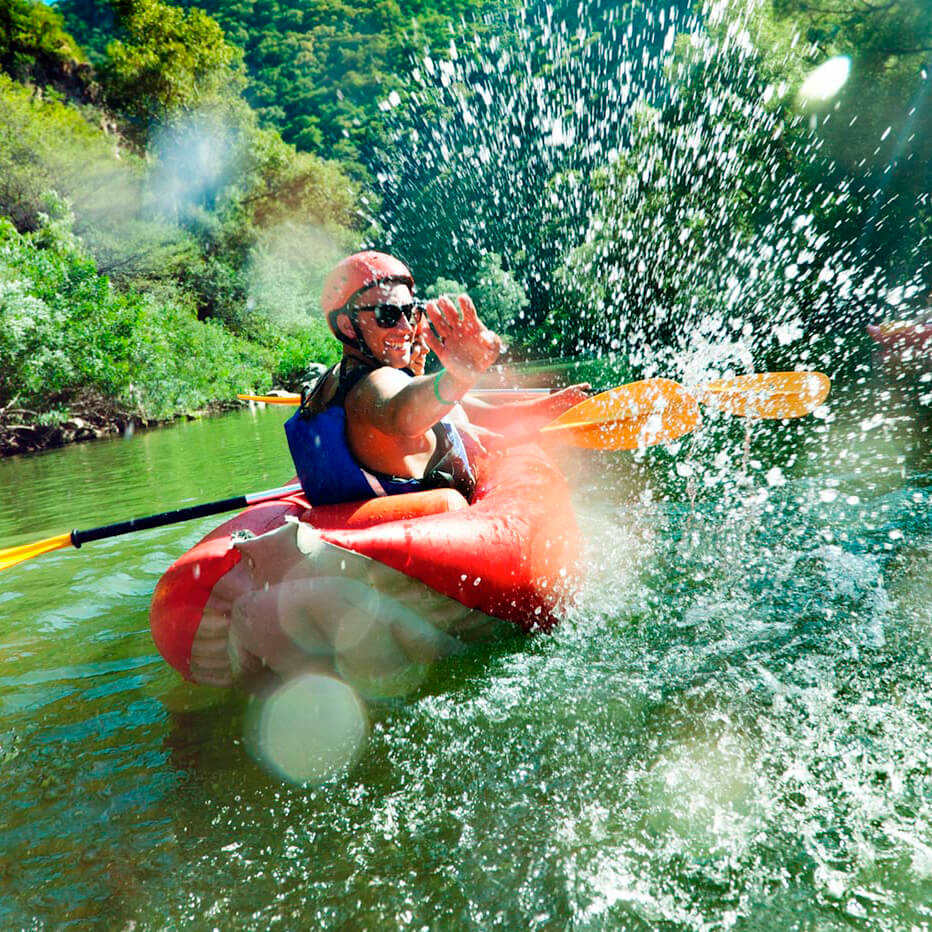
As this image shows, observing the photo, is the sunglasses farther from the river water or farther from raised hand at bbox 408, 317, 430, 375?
the river water

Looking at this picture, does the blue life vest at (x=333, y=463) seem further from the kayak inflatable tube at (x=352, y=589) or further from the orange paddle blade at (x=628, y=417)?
the orange paddle blade at (x=628, y=417)

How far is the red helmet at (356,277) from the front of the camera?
2750 mm

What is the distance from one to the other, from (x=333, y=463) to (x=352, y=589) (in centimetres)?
63

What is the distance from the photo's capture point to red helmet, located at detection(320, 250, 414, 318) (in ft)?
Answer: 9.02

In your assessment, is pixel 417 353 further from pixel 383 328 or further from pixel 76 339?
pixel 76 339

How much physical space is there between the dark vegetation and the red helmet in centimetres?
1200

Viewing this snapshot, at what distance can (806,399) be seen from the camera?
512 centimetres

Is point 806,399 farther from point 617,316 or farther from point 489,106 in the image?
point 489,106

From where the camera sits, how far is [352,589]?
223cm

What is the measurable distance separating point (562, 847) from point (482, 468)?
2.17 m

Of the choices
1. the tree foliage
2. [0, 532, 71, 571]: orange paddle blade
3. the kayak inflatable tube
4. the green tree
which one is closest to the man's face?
the kayak inflatable tube

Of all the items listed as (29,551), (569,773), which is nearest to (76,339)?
(29,551)

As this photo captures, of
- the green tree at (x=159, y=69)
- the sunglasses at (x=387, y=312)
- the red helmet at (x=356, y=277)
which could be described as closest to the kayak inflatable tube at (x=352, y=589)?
the sunglasses at (x=387, y=312)

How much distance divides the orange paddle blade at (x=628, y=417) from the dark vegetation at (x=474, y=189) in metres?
9.22
